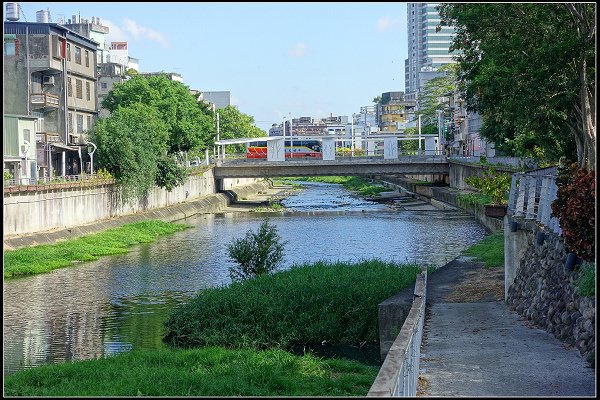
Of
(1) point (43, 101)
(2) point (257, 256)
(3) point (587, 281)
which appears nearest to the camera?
(3) point (587, 281)

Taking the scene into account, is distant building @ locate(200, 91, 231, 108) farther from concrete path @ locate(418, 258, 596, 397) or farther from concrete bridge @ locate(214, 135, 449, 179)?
concrete path @ locate(418, 258, 596, 397)

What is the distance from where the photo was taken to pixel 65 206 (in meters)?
49.8

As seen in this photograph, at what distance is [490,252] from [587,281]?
1756 centimetres

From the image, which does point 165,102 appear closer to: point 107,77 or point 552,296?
point 107,77

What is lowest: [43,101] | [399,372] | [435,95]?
[399,372]

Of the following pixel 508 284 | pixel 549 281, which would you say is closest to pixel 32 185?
pixel 508 284

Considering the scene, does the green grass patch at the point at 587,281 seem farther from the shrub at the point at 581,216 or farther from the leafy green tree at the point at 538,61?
the leafy green tree at the point at 538,61

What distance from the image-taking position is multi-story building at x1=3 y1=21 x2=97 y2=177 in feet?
203

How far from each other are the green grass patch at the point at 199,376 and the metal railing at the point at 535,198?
463 cm

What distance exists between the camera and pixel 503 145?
50.5m

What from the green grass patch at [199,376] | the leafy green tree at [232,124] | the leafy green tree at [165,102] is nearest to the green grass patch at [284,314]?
the green grass patch at [199,376]

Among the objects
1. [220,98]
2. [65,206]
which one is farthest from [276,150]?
[220,98]

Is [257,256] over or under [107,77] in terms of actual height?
under

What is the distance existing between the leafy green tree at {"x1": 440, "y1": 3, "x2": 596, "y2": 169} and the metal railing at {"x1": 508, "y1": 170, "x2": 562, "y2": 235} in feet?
4.39
